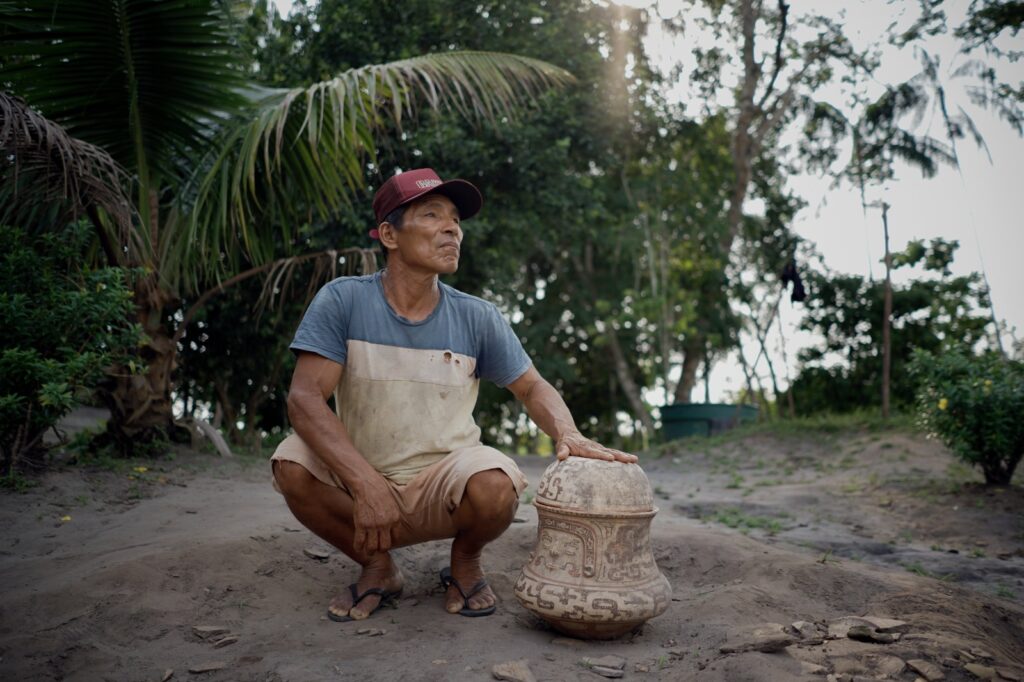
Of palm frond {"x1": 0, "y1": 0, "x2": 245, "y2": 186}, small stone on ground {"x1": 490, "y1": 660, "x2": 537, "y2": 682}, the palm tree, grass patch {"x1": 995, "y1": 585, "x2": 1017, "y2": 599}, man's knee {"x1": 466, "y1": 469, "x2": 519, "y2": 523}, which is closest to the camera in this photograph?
small stone on ground {"x1": 490, "y1": 660, "x2": 537, "y2": 682}

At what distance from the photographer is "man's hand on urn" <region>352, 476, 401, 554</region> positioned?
2.72m

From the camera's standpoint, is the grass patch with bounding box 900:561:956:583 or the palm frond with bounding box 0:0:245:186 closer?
the grass patch with bounding box 900:561:956:583

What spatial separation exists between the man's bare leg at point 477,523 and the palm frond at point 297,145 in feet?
10.3

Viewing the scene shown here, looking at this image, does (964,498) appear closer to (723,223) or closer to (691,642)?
(691,642)

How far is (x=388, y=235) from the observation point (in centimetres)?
316

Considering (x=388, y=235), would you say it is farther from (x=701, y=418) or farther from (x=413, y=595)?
(x=701, y=418)

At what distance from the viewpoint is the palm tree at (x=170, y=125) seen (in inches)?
192

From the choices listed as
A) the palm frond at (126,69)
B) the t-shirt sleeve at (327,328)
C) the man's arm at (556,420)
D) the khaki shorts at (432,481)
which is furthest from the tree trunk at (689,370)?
the t-shirt sleeve at (327,328)

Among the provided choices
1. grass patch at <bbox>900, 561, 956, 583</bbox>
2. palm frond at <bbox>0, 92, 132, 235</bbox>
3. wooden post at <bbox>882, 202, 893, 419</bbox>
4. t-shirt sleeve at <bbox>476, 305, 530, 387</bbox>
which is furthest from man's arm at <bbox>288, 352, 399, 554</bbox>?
wooden post at <bbox>882, 202, 893, 419</bbox>

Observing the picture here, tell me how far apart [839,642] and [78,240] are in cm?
495

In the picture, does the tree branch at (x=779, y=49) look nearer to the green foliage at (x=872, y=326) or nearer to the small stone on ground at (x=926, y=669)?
the green foliage at (x=872, y=326)

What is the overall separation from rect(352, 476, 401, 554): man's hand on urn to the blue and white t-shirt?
282mm

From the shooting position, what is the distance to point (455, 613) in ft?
10.0

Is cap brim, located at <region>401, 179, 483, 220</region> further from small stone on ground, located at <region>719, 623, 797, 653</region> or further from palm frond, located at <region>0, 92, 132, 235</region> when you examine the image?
palm frond, located at <region>0, 92, 132, 235</region>
